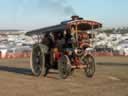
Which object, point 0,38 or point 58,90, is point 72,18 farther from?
point 0,38

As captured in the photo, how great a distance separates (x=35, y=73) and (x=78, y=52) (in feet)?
10.6

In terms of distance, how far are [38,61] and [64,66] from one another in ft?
8.00

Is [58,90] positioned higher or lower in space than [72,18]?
lower

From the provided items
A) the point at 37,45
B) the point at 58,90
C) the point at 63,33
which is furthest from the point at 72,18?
the point at 58,90

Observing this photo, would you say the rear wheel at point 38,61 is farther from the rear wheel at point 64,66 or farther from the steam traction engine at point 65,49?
the rear wheel at point 64,66

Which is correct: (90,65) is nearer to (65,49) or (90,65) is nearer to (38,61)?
(65,49)

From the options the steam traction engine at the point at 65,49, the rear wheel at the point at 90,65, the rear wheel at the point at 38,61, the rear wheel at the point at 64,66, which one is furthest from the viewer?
the rear wheel at the point at 38,61

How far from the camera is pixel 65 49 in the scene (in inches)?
786

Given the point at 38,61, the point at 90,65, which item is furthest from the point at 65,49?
the point at 38,61

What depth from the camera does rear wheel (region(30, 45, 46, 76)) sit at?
2109cm

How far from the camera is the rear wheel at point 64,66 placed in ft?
62.9

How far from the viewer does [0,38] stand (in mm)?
115312

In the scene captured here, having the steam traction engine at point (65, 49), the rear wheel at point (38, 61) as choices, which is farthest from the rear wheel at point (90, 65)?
the rear wheel at point (38, 61)

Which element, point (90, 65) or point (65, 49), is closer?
point (65, 49)
